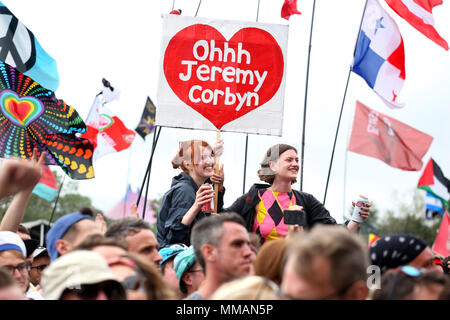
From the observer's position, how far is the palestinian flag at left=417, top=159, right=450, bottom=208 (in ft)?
61.2

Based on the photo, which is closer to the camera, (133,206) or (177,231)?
(177,231)

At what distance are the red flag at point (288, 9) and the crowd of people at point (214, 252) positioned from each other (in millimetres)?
4219

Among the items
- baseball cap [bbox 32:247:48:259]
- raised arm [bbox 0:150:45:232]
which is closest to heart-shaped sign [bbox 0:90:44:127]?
baseball cap [bbox 32:247:48:259]

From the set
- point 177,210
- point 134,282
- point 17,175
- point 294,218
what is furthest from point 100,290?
point 177,210

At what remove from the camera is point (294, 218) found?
5773mm

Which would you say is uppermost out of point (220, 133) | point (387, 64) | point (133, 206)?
point (387, 64)

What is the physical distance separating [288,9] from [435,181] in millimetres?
10047

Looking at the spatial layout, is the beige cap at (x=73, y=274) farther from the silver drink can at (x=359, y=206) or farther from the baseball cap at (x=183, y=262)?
the silver drink can at (x=359, y=206)

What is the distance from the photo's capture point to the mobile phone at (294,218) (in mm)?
5777

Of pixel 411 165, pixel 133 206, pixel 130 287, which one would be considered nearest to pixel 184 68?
pixel 133 206

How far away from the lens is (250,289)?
3.16 meters
